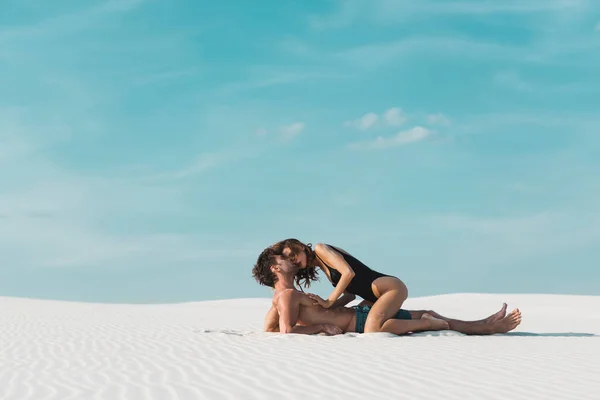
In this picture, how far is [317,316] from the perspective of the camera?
9008 mm

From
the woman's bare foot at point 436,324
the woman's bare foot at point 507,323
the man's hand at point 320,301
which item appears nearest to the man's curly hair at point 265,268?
the man's hand at point 320,301

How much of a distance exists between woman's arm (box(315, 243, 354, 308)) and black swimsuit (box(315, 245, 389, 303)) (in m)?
0.12

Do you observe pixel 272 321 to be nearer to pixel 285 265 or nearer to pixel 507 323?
pixel 285 265

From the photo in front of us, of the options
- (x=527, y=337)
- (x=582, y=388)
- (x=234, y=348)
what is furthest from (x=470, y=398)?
(x=527, y=337)

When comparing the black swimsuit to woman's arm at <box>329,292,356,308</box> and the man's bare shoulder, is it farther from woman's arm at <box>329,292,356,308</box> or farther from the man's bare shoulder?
the man's bare shoulder

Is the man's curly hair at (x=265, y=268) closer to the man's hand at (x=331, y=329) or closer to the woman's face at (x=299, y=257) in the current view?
the woman's face at (x=299, y=257)

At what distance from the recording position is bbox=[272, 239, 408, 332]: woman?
869 centimetres

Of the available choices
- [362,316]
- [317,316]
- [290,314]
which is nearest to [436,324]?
[362,316]

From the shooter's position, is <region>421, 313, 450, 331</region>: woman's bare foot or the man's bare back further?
<region>421, 313, 450, 331</region>: woman's bare foot

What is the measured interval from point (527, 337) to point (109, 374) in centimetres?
542

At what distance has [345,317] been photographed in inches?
358

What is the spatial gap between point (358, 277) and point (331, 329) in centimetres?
71

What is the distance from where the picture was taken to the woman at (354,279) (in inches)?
342

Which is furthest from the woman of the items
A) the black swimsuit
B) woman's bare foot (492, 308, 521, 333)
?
woman's bare foot (492, 308, 521, 333)
